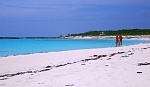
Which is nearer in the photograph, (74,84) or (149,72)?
(74,84)

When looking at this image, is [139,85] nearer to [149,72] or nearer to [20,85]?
→ [149,72]

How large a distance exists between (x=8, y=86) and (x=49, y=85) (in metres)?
1.24

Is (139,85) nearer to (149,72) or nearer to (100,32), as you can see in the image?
(149,72)

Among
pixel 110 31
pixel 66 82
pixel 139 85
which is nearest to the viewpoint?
pixel 139 85

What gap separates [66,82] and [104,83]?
1.15 metres

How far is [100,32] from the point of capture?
16325 cm

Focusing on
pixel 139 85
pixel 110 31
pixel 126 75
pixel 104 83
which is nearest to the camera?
pixel 139 85

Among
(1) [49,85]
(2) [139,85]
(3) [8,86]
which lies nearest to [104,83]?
(2) [139,85]

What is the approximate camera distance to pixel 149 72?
7887 millimetres

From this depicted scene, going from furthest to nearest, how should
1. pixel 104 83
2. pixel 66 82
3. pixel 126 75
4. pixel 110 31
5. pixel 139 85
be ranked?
pixel 110 31
pixel 126 75
pixel 66 82
pixel 104 83
pixel 139 85

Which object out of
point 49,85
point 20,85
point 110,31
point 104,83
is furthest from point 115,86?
point 110,31

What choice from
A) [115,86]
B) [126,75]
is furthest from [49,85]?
[126,75]

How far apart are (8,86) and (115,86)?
306 centimetres

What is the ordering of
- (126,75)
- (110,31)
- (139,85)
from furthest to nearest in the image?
(110,31)
(126,75)
(139,85)
